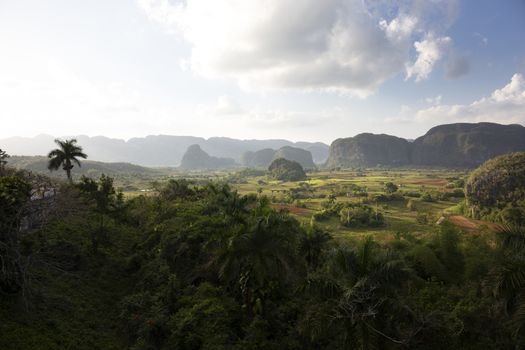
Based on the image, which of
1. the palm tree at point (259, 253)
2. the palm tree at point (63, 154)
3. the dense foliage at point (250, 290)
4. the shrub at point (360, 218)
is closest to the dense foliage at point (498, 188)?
the shrub at point (360, 218)

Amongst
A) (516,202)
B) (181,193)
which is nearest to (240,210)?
(181,193)

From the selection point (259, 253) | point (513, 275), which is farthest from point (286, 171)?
point (513, 275)

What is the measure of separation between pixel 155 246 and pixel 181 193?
15034 mm

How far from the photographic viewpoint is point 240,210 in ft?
61.6

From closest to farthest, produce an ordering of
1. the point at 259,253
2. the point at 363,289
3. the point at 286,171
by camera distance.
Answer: the point at 363,289
the point at 259,253
the point at 286,171

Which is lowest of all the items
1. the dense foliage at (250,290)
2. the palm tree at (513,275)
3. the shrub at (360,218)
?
the shrub at (360,218)

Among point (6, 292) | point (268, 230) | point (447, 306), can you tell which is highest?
point (268, 230)

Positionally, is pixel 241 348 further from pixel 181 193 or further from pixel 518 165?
pixel 518 165

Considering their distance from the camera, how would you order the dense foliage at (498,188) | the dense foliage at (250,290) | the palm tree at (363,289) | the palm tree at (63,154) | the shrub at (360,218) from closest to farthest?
the palm tree at (363,289)
the dense foliage at (250,290)
the palm tree at (63,154)
the shrub at (360,218)
the dense foliage at (498,188)

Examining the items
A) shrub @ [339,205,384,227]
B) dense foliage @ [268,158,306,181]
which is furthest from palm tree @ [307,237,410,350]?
dense foliage @ [268,158,306,181]

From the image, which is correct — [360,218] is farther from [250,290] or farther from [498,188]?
[250,290]

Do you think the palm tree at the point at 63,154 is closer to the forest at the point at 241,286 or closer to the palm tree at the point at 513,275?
the forest at the point at 241,286

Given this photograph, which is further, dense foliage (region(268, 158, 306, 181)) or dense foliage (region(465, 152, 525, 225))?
dense foliage (region(268, 158, 306, 181))

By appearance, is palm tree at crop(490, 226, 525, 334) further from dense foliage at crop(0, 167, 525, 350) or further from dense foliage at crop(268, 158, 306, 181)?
dense foliage at crop(268, 158, 306, 181)
